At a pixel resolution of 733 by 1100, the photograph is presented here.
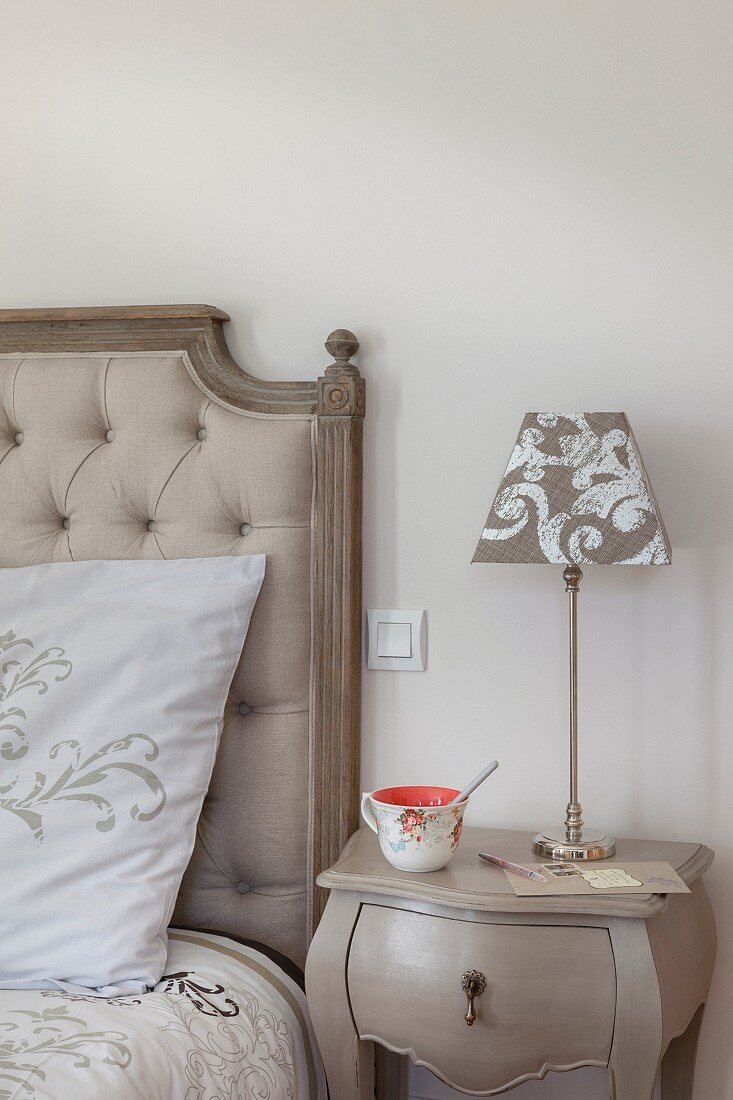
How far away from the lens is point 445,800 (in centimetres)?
138

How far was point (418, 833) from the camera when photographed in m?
1.26

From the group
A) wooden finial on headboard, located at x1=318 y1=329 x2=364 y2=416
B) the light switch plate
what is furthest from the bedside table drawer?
wooden finial on headboard, located at x1=318 y1=329 x2=364 y2=416

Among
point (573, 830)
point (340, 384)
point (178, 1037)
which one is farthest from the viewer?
point (340, 384)

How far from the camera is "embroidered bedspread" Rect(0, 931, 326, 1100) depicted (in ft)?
3.29

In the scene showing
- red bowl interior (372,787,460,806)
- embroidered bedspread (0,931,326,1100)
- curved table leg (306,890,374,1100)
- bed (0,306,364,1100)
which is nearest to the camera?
embroidered bedspread (0,931,326,1100)

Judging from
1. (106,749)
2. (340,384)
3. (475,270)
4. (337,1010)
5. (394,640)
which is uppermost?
(475,270)

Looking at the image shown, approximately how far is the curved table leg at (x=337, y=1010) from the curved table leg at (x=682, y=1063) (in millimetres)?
455

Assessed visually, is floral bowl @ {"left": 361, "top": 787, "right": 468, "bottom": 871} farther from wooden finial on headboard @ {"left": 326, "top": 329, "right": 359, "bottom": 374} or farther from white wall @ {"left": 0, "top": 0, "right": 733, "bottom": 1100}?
wooden finial on headboard @ {"left": 326, "top": 329, "right": 359, "bottom": 374}

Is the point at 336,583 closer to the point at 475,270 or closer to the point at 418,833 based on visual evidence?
the point at 418,833

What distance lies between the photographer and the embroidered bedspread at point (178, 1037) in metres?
1.00

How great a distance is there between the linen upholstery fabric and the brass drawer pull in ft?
1.29

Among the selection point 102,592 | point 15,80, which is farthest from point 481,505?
point 15,80

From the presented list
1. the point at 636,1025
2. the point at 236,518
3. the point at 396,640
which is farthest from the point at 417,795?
the point at 236,518

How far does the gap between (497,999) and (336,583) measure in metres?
0.63
